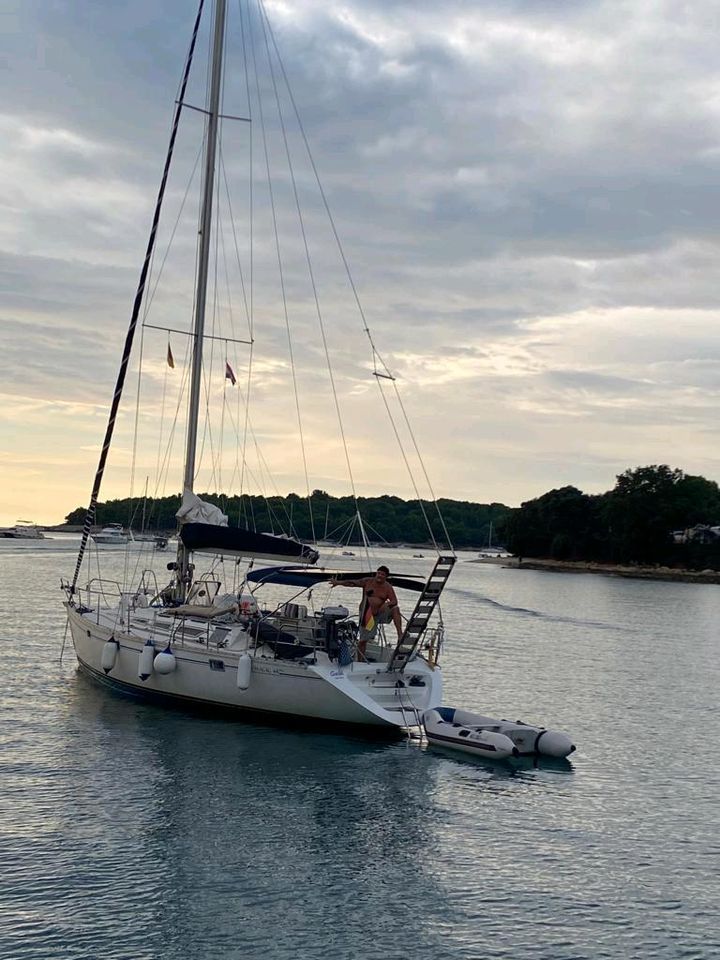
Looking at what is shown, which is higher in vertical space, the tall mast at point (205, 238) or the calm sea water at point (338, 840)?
the tall mast at point (205, 238)

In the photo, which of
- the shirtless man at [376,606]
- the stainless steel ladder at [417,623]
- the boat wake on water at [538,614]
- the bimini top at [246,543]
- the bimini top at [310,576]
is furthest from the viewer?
the boat wake on water at [538,614]

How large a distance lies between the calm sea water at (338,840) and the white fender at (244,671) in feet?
4.10

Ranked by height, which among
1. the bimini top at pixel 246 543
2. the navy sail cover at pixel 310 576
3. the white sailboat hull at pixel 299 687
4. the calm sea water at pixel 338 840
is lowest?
the calm sea water at pixel 338 840

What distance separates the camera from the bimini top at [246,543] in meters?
24.5

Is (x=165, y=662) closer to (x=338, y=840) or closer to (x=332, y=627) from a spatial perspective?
(x=332, y=627)

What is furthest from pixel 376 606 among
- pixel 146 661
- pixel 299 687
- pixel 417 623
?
pixel 146 661

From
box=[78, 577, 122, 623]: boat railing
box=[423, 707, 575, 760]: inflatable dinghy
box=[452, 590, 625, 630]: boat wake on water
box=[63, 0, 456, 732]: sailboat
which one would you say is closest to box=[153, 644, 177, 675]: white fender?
box=[63, 0, 456, 732]: sailboat

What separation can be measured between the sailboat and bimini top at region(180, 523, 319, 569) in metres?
0.03

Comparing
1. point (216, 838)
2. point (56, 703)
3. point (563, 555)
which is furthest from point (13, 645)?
point (563, 555)

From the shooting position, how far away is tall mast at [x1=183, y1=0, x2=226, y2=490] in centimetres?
2727

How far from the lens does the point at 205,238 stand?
27.7 meters

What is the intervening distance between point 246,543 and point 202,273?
8.02m

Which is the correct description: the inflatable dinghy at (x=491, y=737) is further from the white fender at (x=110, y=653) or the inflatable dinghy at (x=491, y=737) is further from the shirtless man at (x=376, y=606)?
the white fender at (x=110, y=653)

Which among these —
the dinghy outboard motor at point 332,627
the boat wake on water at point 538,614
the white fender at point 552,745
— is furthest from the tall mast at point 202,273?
the boat wake on water at point 538,614
